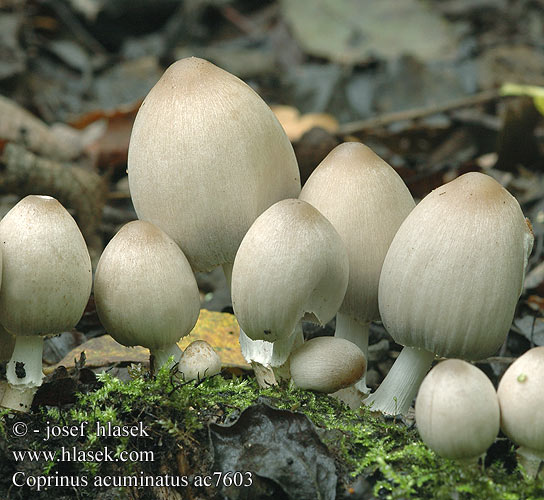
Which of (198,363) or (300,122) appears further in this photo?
(300,122)

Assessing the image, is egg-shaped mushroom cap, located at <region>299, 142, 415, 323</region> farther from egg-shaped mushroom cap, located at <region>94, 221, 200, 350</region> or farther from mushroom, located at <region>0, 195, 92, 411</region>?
mushroom, located at <region>0, 195, 92, 411</region>

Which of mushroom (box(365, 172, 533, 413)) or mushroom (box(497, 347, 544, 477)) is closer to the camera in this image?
mushroom (box(497, 347, 544, 477))

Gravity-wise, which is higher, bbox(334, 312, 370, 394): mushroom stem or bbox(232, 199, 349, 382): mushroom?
bbox(232, 199, 349, 382): mushroom

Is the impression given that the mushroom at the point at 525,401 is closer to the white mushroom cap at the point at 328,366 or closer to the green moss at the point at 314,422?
the green moss at the point at 314,422

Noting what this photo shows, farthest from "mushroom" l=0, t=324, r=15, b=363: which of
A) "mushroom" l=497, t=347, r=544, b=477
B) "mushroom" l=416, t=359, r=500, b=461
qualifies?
"mushroom" l=497, t=347, r=544, b=477

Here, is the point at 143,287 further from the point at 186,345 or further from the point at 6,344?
the point at 186,345

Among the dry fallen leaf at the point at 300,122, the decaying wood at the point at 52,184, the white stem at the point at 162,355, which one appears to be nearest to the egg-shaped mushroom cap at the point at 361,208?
the white stem at the point at 162,355

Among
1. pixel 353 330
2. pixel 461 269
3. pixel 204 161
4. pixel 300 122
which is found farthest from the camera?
pixel 300 122

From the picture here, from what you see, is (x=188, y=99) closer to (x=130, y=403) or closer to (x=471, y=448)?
(x=130, y=403)

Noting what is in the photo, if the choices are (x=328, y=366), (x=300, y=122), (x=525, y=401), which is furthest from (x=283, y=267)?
(x=300, y=122)
